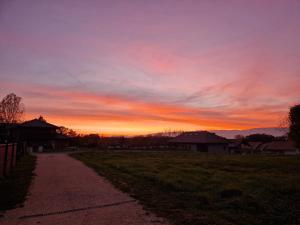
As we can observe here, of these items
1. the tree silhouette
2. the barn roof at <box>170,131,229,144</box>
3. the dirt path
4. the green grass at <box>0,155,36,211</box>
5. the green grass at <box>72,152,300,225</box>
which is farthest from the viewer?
the barn roof at <box>170,131,229,144</box>

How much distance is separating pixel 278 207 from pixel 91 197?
5911mm

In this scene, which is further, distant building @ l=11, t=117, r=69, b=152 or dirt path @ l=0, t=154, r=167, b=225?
distant building @ l=11, t=117, r=69, b=152

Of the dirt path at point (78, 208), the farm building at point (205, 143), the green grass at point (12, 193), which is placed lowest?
the dirt path at point (78, 208)

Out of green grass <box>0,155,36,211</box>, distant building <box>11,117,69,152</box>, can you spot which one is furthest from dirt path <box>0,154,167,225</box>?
distant building <box>11,117,69,152</box>

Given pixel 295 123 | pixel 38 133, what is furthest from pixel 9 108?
pixel 295 123

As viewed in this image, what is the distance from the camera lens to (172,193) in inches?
402

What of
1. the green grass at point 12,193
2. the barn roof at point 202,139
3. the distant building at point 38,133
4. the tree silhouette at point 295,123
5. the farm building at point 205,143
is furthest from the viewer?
the barn roof at point 202,139

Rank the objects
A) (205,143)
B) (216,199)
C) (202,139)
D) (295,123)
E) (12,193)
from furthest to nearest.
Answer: (202,139) → (205,143) → (295,123) → (12,193) → (216,199)

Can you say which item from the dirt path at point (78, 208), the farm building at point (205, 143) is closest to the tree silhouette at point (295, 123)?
the dirt path at point (78, 208)

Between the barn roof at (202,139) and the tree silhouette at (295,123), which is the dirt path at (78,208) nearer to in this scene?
the tree silhouette at (295,123)

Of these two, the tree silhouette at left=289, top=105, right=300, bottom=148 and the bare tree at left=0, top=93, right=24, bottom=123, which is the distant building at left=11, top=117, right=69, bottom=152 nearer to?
the bare tree at left=0, top=93, right=24, bottom=123

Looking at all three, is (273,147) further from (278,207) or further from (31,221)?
(31,221)

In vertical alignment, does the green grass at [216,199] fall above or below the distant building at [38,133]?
below

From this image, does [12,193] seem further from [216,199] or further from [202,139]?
[202,139]
